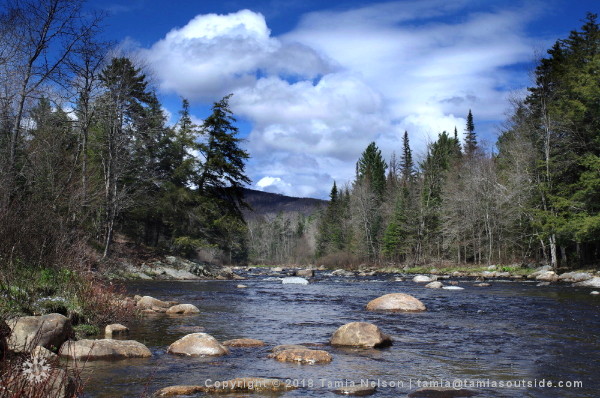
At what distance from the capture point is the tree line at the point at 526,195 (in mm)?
28906

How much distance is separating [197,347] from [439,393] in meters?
4.26

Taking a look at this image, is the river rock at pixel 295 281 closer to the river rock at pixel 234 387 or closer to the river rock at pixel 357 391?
the river rock at pixel 234 387

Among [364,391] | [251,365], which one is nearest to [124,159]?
[251,365]

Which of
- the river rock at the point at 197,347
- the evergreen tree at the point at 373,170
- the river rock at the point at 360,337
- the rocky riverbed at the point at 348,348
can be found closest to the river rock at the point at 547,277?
the rocky riverbed at the point at 348,348

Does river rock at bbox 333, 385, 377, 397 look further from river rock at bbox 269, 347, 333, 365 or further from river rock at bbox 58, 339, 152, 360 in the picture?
river rock at bbox 58, 339, 152, 360

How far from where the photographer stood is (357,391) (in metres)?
6.17

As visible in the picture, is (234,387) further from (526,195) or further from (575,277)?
(526,195)

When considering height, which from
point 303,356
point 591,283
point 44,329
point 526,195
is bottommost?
point 591,283

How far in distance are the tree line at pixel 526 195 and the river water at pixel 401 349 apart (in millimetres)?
15773

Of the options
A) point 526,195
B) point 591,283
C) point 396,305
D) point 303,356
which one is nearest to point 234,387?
point 303,356

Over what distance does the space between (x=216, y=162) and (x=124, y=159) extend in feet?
30.9

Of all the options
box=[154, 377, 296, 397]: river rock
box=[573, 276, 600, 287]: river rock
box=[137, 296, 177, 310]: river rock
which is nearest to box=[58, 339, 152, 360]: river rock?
box=[154, 377, 296, 397]: river rock

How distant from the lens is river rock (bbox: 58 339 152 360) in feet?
25.3

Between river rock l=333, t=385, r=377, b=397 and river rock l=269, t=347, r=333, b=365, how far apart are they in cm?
163
